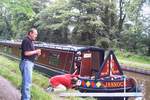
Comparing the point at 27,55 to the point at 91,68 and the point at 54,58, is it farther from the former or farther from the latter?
the point at 54,58

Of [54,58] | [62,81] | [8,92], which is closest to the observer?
[8,92]

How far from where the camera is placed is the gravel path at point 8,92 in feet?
29.0

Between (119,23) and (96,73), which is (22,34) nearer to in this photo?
(119,23)

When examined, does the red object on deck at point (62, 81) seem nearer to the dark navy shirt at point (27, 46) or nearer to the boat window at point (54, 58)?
the boat window at point (54, 58)

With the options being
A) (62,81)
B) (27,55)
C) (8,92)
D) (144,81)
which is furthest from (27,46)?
(144,81)

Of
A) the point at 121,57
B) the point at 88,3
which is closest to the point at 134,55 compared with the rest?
the point at 121,57

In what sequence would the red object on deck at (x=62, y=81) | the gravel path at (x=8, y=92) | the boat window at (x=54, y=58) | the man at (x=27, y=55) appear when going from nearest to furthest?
the man at (x=27, y=55) < the gravel path at (x=8, y=92) < the red object on deck at (x=62, y=81) < the boat window at (x=54, y=58)

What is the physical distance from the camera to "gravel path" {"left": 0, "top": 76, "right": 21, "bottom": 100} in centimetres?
883

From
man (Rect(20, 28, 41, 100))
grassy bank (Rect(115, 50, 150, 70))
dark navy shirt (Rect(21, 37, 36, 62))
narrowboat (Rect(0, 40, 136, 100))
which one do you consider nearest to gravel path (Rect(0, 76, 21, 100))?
man (Rect(20, 28, 41, 100))

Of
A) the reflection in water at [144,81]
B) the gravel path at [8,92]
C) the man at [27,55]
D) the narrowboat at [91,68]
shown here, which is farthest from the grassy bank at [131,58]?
the man at [27,55]

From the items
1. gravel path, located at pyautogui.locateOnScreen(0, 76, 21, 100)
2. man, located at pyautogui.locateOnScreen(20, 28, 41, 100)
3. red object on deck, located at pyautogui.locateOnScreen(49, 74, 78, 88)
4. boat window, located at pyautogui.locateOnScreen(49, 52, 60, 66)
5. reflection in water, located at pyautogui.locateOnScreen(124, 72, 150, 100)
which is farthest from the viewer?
reflection in water, located at pyautogui.locateOnScreen(124, 72, 150, 100)

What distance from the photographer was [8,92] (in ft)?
31.1

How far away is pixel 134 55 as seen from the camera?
33.5 meters

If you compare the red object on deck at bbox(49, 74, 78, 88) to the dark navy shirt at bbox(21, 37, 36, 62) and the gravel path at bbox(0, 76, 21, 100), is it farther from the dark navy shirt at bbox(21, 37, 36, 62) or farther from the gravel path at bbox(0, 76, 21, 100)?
the dark navy shirt at bbox(21, 37, 36, 62)
